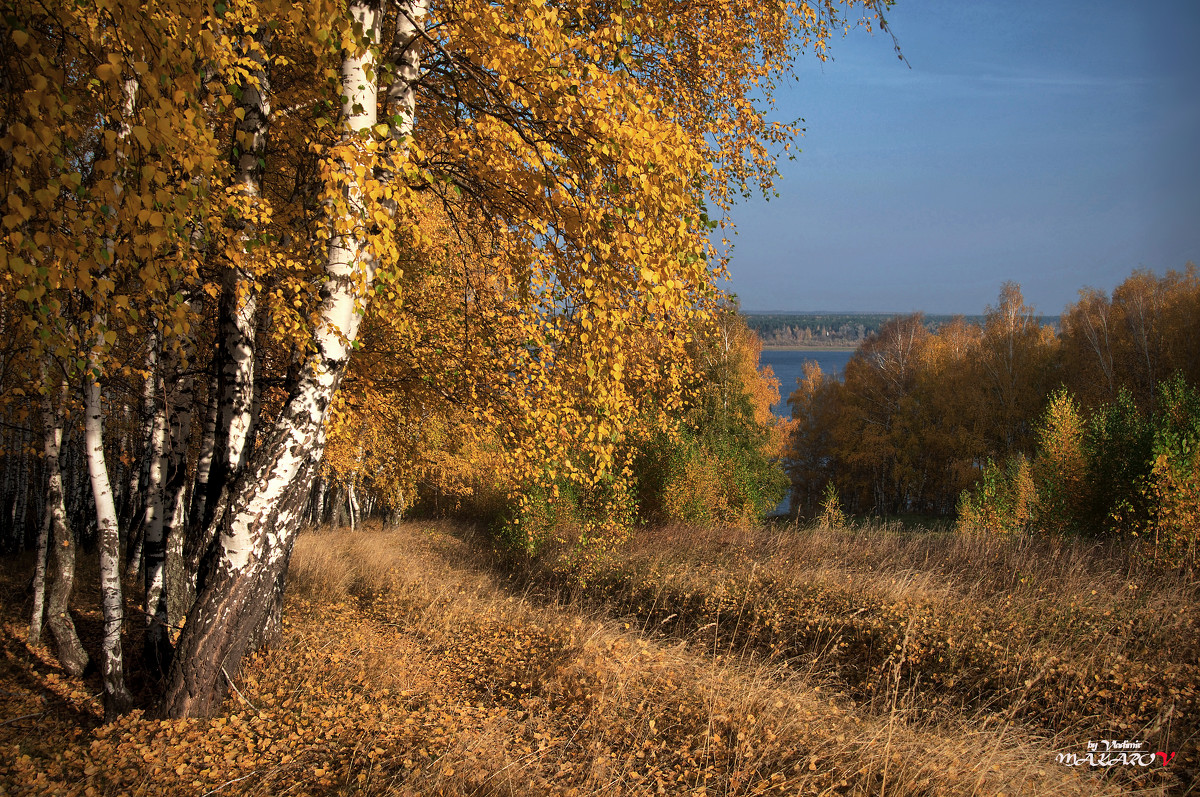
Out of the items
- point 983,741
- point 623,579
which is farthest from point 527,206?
point 623,579

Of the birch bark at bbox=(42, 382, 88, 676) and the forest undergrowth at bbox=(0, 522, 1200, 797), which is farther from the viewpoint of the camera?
the birch bark at bbox=(42, 382, 88, 676)

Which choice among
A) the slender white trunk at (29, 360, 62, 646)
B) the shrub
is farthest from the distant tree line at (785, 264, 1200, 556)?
the slender white trunk at (29, 360, 62, 646)

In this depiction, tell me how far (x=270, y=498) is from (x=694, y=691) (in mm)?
3266

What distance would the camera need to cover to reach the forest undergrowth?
3.25 m

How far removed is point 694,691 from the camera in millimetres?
4316

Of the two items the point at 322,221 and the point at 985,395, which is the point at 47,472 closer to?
the point at 322,221

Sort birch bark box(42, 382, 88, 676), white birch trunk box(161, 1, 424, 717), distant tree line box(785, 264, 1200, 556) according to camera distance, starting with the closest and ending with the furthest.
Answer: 1. white birch trunk box(161, 1, 424, 717)
2. birch bark box(42, 382, 88, 676)
3. distant tree line box(785, 264, 1200, 556)

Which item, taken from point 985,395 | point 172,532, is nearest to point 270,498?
point 172,532

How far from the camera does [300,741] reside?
3.48 m

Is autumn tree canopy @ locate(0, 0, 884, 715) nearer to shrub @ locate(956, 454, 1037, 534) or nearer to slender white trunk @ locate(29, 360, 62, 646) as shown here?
slender white trunk @ locate(29, 360, 62, 646)

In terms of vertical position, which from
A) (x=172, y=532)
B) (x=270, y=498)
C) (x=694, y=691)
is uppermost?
(x=270, y=498)

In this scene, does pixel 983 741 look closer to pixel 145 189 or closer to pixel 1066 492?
pixel 145 189

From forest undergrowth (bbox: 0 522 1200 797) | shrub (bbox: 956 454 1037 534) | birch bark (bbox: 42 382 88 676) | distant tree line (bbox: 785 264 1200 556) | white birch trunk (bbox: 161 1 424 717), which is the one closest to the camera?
forest undergrowth (bbox: 0 522 1200 797)

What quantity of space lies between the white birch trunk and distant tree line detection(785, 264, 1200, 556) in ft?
58.8
